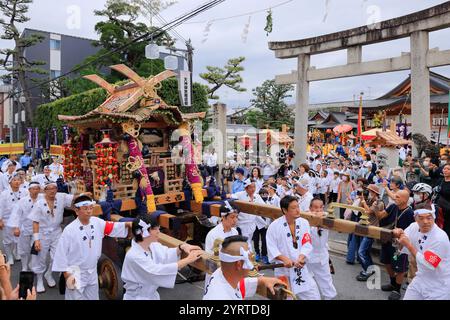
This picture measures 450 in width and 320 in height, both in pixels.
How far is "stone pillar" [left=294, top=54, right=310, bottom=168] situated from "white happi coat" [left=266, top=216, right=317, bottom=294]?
10954 mm

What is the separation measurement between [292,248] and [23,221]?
4743 millimetres

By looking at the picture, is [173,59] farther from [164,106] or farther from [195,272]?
[195,272]

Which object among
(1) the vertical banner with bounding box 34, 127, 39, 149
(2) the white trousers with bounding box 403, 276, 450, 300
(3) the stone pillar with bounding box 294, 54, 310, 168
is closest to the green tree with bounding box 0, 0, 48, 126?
(1) the vertical banner with bounding box 34, 127, 39, 149

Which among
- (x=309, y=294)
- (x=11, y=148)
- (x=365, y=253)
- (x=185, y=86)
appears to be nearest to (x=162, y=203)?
(x=309, y=294)

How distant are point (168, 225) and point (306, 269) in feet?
6.95

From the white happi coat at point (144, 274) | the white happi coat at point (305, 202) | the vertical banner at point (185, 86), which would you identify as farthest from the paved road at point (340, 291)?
the vertical banner at point (185, 86)

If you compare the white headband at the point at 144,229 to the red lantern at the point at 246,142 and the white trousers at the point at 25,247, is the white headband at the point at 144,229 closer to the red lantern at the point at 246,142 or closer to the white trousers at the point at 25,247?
the white trousers at the point at 25,247

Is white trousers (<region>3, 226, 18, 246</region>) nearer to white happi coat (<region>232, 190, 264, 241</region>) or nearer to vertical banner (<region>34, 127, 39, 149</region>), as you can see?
white happi coat (<region>232, 190, 264, 241</region>)

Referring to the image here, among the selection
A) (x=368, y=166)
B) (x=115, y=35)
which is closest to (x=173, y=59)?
(x=368, y=166)

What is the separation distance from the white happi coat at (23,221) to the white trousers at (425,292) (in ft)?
18.6

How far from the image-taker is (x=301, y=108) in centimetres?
1521

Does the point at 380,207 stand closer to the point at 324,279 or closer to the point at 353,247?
the point at 353,247

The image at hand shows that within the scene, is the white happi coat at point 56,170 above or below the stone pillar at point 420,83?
below

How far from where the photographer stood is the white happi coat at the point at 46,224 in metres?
5.98
